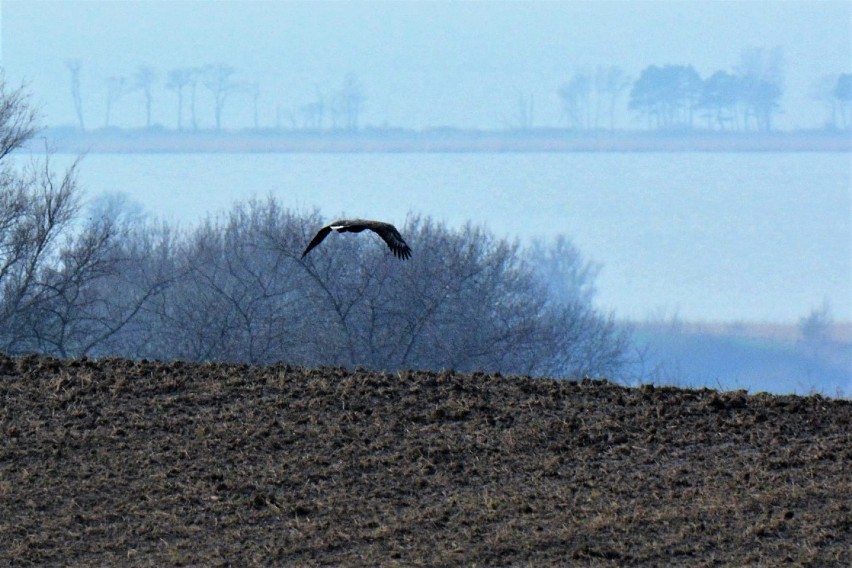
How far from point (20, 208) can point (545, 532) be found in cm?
2315

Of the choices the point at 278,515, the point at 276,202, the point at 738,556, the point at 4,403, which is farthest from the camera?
the point at 276,202

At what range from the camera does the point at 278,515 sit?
256 inches

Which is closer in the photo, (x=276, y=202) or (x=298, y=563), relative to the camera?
(x=298, y=563)

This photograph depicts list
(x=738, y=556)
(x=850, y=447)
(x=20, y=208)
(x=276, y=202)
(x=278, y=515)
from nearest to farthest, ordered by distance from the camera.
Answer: (x=738, y=556)
(x=278, y=515)
(x=850, y=447)
(x=20, y=208)
(x=276, y=202)

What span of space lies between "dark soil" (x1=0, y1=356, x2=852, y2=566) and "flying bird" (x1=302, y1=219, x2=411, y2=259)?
970mm

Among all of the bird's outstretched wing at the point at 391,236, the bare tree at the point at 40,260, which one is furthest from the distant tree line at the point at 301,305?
the bird's outstretched wing at the point at 391,236

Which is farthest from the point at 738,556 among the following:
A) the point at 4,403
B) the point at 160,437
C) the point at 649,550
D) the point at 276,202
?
the point at 276,202

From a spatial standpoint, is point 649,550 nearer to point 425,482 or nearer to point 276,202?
point 425,482

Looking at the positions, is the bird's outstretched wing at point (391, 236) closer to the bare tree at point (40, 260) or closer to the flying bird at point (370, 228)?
the flying bird at point (370, 228)

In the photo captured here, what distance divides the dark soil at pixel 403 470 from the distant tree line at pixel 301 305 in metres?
18.1

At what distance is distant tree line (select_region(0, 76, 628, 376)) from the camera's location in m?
26.8

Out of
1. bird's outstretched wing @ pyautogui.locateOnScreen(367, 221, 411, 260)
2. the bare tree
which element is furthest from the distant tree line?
bird's outstretched wing @ pyautogui.locateOnScreen(367, 221, 411, 260)

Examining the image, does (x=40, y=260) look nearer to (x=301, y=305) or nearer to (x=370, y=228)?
(x=301, y=305)

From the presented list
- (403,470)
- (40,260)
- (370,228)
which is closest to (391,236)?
(370,228)
